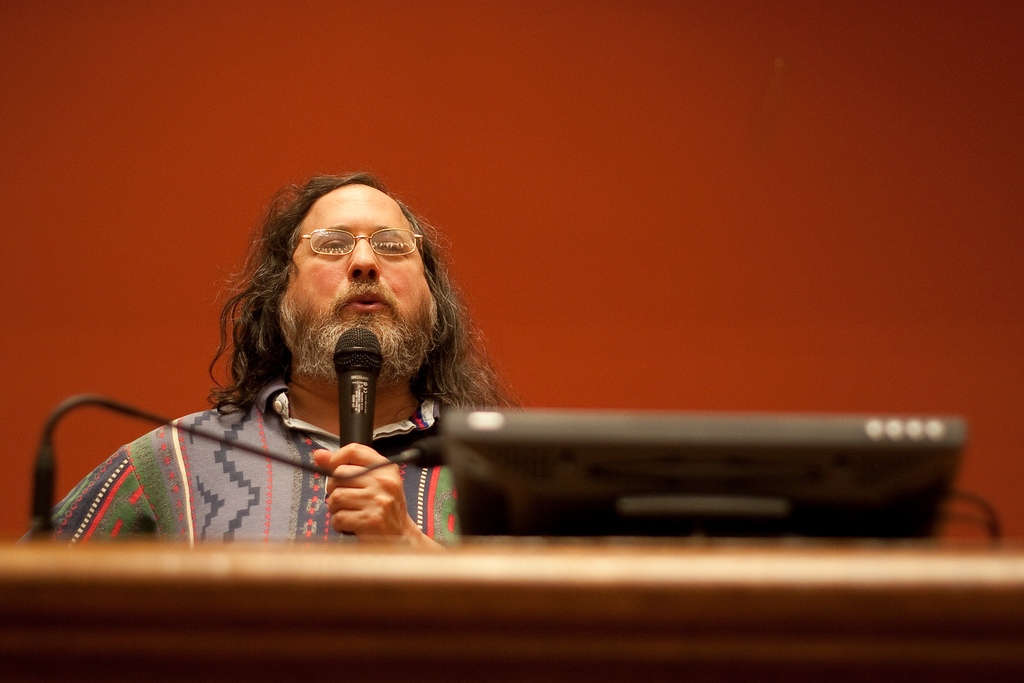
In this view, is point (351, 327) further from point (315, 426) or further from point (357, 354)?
point (357, 354)

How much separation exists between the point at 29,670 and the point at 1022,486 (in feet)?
6.79

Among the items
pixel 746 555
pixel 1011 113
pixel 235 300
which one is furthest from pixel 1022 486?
pixel 746 555

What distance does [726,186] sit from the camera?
2205 millimetres

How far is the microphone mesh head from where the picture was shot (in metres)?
1.21

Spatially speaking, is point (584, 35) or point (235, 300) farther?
point (584, 35)

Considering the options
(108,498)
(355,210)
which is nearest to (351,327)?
(355,210)

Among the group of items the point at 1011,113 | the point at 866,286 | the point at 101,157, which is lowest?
the point at 866,286

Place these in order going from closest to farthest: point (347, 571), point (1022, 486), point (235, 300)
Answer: point (347, 571), point (235, 300), point (1022, 486)

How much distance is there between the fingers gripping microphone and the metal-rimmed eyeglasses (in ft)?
1.30

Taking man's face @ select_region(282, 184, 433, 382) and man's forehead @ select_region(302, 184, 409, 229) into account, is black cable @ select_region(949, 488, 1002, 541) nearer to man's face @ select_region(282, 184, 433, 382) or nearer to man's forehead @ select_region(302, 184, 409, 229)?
man's face @ select_region(282, 184, 433, 382)

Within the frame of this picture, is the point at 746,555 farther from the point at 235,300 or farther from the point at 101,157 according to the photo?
the point at 101,157

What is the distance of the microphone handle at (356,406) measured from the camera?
3.74 feet

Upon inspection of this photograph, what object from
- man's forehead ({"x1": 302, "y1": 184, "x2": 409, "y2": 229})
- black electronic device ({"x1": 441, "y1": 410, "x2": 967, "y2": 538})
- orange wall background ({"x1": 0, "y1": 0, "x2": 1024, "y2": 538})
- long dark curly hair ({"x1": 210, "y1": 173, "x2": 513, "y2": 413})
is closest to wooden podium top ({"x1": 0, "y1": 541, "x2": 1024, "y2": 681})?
black electronic device ({"x1": 441, "y1": 410, "x2": 967, "y2": 538})

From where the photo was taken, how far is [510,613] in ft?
1.38
